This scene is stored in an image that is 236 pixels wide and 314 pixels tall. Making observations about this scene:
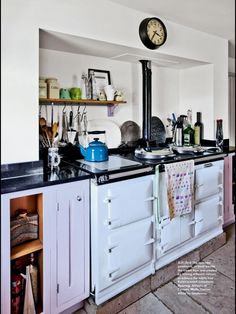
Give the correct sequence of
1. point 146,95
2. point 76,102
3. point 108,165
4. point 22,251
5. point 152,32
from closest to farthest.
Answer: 1. point 22,251
2. point 108,165
3. point 152,32
4. point 76,102
5. point 146,95

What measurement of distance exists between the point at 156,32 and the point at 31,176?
4.88 feet

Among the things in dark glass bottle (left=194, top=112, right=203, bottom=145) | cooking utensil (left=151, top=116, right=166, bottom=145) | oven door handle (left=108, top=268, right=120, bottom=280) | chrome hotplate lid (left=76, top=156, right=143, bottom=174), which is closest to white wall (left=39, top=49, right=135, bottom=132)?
cooking utensil (left=151, top=116, right=166, bottom=145)

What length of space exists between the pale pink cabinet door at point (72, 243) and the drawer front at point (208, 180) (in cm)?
105

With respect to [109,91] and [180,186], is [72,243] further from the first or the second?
[109,91]

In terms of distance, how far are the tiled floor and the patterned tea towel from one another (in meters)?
0.53

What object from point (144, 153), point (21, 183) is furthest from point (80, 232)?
point (144, 153)

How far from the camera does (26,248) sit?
1469 millimetres

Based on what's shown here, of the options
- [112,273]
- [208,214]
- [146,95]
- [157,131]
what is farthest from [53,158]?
[208,214]

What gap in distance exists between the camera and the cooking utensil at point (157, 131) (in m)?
2.74

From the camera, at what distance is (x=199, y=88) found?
111 inches

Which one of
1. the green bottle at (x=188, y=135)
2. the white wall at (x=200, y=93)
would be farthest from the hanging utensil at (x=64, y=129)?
the white wall at (x=200, y=93)

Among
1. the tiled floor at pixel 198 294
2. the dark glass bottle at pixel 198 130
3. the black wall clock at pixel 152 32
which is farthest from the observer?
the dark glass bottle at pixel 198 130

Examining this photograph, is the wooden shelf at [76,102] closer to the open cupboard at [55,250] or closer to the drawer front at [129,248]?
the open cupboard at [55,250]

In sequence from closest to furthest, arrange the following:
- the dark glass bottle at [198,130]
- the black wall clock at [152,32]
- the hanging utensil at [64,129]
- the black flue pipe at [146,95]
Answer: the black wall clock at [152,32] < the hanging utensil at [64,129] < the black flue pipe at [146,95] < the dark glass bottle at [198,130]
